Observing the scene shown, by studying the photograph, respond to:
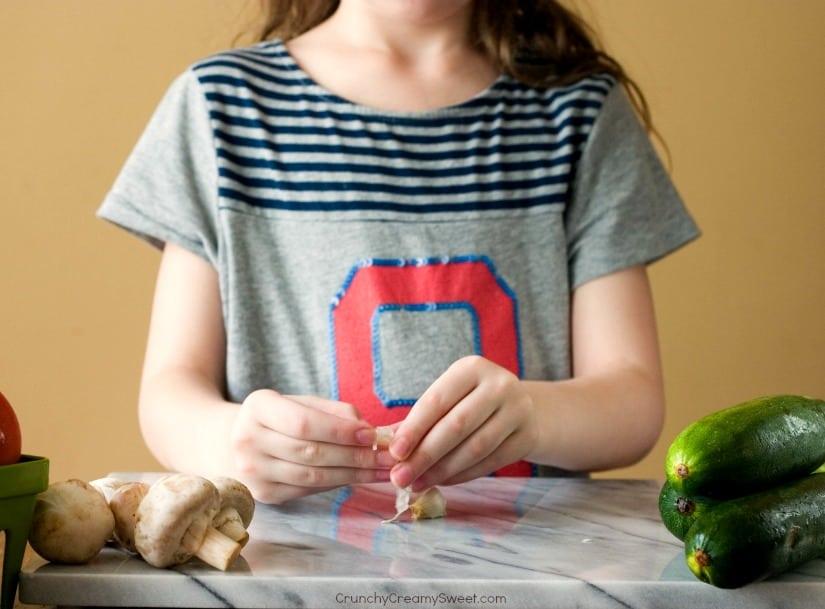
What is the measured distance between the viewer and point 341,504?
80 cm

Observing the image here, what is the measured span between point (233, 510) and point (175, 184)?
1.77 feet

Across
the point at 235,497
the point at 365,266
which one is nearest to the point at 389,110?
the point at 365,266

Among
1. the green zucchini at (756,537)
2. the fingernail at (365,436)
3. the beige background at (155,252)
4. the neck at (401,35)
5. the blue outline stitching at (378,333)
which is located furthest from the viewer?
the beige background at (155,252)

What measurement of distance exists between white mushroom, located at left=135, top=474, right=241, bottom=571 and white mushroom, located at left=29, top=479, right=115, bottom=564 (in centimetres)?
2

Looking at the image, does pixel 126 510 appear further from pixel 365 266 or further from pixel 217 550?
pixel 365 266

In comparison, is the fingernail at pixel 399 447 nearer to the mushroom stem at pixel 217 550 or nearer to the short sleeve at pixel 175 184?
the mushroom stem at pixel 217 550

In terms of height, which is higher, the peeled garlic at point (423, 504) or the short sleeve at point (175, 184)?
the short sleeve at point (175, 184)

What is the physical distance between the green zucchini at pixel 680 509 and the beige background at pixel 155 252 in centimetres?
105

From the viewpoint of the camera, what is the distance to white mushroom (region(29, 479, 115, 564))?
1.94 feet

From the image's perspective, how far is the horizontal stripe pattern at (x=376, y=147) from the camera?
112 centimetres

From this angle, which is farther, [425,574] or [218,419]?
[218,419]

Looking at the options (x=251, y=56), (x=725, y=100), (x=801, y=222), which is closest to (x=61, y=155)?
(x=251, y=56)

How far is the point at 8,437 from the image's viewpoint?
60 cm

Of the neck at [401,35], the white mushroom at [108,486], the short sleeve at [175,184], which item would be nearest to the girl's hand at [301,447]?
the white mushroom at [108,486]
